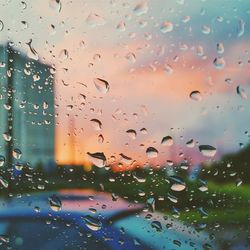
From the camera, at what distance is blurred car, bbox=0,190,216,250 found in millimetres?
1278

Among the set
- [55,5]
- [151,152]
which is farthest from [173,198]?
[55,5]

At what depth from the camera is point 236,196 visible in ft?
4.24

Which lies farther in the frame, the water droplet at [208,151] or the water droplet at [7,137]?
the water droplet at [7,137]

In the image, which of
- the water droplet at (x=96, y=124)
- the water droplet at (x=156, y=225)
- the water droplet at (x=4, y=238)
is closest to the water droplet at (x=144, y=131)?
the water droplet at (x=96, y=124)

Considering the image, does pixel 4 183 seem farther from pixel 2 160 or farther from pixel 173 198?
pixel 173 198

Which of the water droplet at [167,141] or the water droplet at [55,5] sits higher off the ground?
the water droplet at [55,5]

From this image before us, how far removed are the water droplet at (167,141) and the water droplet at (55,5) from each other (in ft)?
1.69

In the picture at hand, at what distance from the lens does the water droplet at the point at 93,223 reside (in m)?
1.30

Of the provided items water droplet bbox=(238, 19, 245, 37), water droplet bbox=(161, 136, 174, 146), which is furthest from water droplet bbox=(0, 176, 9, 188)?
water droplet bbox=(238, 19, 245, 37)

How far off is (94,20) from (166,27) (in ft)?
0.73

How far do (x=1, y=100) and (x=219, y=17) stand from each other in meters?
0.74

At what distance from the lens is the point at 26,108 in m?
1.41

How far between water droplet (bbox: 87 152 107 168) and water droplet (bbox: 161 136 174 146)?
7.3 inches

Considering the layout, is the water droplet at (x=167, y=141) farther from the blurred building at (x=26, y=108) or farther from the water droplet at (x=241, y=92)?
the blurred building at (x=26, y=108)
